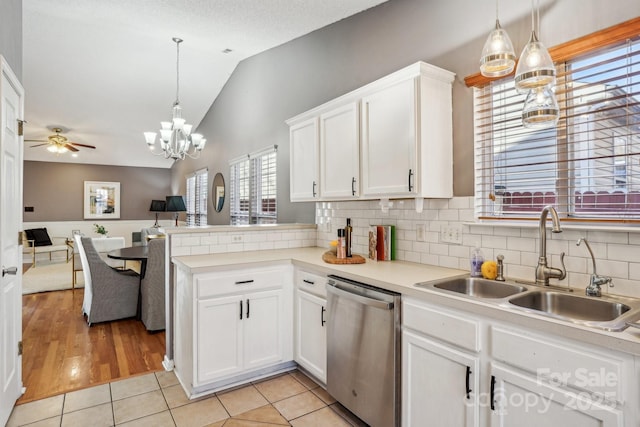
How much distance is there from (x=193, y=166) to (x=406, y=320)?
734 cm

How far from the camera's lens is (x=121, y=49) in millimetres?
4949

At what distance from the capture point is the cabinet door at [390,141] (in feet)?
7.39

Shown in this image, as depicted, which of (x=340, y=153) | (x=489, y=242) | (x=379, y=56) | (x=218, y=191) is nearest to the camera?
(x=489, y=242)

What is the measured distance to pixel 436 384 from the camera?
1.72 m

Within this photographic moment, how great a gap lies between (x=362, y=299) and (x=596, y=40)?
5.71 feet

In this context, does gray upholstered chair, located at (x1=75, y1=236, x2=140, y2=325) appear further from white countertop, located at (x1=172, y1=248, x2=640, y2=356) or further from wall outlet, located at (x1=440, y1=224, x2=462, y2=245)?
wall outlet, located at (x1=440, y1=224, x2=462, y2=245)

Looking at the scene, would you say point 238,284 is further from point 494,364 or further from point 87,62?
point 87,62

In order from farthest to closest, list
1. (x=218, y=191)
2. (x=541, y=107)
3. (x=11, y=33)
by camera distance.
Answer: (x=218, y=191) < (x=11, y=33) < (x=541, y=107)

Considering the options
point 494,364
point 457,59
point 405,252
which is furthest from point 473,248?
point 457,59

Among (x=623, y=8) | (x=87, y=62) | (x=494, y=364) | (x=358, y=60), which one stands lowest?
(x=494, y=364)

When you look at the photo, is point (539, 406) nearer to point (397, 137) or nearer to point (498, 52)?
point (498, 52)

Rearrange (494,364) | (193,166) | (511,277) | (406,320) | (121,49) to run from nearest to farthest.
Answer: (494,364)
(406,320)
(511,277)
(121,49)
(193,166)

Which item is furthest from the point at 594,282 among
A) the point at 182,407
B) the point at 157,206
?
the point at 157,206

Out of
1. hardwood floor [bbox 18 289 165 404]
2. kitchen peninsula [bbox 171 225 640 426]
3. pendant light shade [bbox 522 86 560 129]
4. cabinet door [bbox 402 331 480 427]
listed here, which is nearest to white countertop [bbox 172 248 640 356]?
kitchen peninsula [bbox 171 225 640 426]
